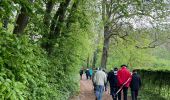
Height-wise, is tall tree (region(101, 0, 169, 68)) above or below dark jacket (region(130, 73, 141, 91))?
above

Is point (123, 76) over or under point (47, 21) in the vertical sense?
under

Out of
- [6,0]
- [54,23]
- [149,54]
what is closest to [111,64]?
[149,54]

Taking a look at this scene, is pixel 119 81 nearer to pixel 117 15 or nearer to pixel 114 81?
pixel 114 81

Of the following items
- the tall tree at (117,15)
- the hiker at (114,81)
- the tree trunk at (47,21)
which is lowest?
the hiker at (114,81)

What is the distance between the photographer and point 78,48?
2300 cm

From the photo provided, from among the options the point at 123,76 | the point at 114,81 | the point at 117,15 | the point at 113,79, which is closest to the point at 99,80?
the point at 123,76

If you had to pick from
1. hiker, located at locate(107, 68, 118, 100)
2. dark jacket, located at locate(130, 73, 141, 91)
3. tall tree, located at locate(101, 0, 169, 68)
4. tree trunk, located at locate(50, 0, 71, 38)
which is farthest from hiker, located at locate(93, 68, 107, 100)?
tall tree, located at locate(101, 0, 169, 68)

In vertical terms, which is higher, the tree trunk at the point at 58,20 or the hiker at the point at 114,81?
the tree trunk at the point at 58,20

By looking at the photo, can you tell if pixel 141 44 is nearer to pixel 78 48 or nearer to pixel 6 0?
pixel 78 48

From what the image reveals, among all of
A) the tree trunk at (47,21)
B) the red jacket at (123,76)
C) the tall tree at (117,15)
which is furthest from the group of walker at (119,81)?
the tall tree at (117,15)

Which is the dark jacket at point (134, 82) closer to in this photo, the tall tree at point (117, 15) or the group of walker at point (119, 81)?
the group of walker at point (119, 81)

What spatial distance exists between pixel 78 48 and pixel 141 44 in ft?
66.1

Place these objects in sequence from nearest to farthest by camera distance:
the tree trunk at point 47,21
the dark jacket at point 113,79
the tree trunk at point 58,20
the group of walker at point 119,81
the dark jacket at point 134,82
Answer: the tree trunk at point 47,21, the tree trunk at point 58,20, the group of walker at point 119,81, the dark jacket at point 134,82, the dark jacket at point 113,79

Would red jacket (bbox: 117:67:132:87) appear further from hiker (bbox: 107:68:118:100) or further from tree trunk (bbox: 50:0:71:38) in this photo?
tree trunk (bbox: 50:0:71:38)
